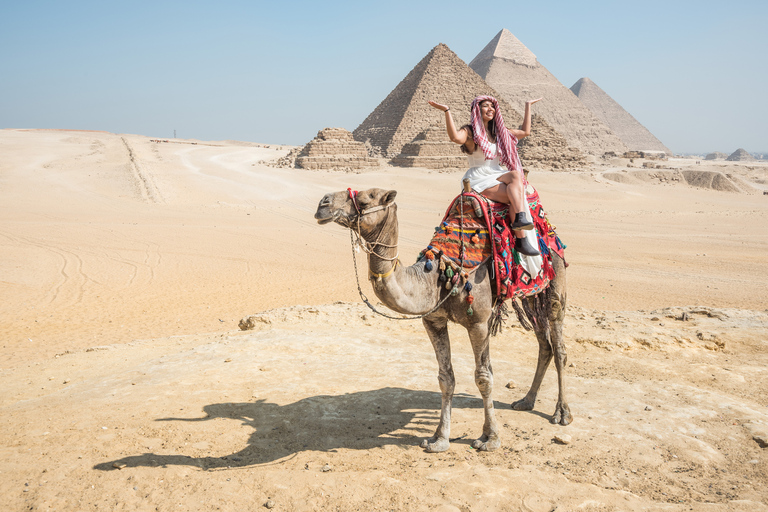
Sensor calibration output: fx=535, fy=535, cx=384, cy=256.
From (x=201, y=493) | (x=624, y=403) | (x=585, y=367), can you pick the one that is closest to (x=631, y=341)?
(x=585, y=367)

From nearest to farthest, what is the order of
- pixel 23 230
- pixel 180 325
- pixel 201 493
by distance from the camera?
pixel 201 493, pixel 180 325, pixel 23 230

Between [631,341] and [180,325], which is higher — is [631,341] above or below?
above

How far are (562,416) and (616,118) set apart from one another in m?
183

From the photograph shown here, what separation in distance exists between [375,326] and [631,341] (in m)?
3.66

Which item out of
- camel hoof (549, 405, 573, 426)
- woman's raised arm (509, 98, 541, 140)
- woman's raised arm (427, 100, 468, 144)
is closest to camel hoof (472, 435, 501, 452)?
camel hoof (549, 405, 573, 426)

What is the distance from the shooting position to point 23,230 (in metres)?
18.1

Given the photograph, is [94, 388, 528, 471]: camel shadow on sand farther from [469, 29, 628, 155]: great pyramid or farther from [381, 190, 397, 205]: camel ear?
[469, 29, 628, 155]: great pyramid

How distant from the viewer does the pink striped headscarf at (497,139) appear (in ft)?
14.5

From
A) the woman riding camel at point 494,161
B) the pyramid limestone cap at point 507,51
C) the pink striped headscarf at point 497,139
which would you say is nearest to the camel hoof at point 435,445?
the woman riding camel at point 494,161

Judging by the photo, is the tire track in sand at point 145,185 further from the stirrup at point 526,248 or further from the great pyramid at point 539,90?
the great pyramid at point 539,90

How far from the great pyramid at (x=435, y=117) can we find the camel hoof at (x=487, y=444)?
155 ft

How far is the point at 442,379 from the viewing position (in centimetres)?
435

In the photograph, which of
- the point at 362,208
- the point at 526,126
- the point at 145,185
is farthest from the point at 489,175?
the point at 145,185

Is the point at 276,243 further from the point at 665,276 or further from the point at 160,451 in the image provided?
the point at 160,451
